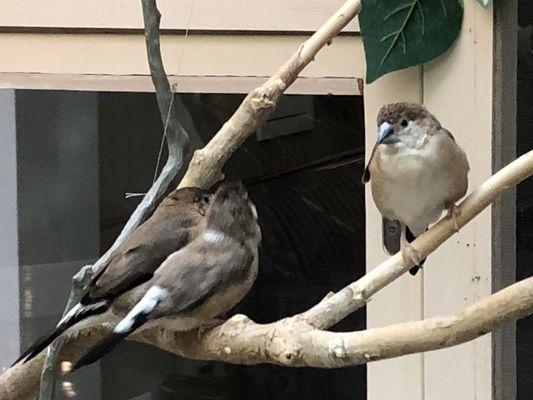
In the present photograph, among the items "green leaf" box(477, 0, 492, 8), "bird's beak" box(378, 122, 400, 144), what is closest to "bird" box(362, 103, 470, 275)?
"bird's beak" box(378, 122, 400, 144)

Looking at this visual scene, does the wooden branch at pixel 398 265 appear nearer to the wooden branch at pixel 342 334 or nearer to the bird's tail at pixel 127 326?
the wooden branch at pixel 342 334

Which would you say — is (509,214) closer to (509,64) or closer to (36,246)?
(509,64)

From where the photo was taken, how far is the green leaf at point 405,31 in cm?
94

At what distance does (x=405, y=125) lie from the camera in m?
0.80

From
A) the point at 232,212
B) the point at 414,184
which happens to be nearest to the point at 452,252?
the point at 414,184

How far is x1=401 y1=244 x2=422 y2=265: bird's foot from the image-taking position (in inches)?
29.1

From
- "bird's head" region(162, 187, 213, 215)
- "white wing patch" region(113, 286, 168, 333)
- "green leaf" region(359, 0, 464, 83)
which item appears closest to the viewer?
"white wing patch" region(113, 286, 168, 333)

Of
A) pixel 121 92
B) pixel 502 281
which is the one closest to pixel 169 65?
Result: pixel 121 92

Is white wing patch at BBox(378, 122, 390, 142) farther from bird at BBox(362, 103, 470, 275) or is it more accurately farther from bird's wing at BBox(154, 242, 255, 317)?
bird's wing at BBox(154, 242, 255, 317)

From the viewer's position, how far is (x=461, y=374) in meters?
1.04

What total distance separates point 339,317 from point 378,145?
171 millimetres

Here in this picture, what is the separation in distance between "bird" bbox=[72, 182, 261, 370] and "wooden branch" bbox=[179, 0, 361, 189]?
0.10 metres

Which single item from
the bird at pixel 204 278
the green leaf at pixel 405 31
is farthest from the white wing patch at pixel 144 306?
the green leaf at pixel 405 31

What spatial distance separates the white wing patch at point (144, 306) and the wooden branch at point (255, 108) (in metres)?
0.18
